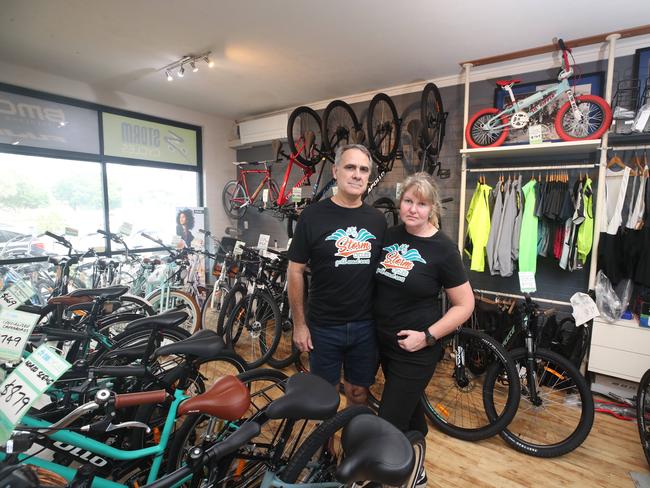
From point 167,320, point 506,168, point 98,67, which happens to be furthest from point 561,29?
point 98,67

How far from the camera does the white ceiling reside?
211 cm

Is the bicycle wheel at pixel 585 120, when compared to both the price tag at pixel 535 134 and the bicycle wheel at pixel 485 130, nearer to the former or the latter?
the price tag at pixel 535 134

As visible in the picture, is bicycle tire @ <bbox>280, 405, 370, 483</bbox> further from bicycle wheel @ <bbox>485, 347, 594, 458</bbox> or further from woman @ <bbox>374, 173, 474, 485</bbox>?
bicycle wheel @ <bbox>485, 347, 594, 458</bbox>

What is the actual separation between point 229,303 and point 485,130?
2764 mm

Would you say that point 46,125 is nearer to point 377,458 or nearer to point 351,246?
point 351,246

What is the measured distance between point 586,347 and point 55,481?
320cm

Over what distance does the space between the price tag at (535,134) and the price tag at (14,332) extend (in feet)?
10.7

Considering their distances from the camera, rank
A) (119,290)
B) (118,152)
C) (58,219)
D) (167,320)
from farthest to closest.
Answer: (118,152)
(58,219)
(119,290)
(167,320)

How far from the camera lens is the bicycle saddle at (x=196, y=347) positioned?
52.7 inches

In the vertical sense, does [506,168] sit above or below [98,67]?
below

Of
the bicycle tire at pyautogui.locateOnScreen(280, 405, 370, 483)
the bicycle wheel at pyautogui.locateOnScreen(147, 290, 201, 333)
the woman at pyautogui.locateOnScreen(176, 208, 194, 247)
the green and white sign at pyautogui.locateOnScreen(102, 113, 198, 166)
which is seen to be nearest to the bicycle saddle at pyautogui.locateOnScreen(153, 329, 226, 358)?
the bicycle tire at pyautogui.locateOnScreen(280, 405, 370, 483)

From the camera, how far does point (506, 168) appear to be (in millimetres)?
2881

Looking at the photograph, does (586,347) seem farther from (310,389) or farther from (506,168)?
(310,389)

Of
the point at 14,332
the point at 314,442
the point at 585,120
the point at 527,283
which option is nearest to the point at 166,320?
the point at 14,332
